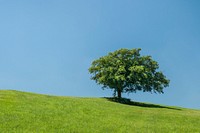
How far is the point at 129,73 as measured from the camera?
69.1 metres

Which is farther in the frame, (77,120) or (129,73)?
(129,73)

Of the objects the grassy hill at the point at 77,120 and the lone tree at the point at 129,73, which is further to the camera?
the lone tree at the point at 129,73

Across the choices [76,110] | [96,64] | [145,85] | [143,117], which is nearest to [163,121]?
[143,117]

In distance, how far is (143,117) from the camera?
38.9m

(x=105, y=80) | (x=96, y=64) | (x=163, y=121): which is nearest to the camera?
(x=163, y=121)

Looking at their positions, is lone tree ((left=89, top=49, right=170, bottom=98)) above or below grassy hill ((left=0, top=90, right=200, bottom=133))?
above

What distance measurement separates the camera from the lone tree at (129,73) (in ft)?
222

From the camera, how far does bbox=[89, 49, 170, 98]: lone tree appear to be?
67.6m

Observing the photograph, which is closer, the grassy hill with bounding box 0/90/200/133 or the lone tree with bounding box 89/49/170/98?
the grassy hill with bounding box 0/90/200/133

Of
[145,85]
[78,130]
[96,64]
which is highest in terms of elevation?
[96,64]

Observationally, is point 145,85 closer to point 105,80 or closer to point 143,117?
point 105,80

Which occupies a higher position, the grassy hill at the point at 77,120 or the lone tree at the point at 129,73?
the lone tree at the point at 129,73

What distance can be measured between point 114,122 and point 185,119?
1092 centimetres

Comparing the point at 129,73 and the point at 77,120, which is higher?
the point at 129,73
